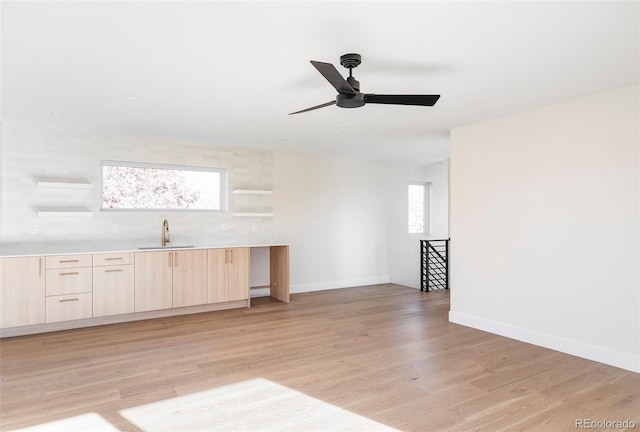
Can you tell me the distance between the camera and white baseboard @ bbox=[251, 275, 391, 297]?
6379 millimetres

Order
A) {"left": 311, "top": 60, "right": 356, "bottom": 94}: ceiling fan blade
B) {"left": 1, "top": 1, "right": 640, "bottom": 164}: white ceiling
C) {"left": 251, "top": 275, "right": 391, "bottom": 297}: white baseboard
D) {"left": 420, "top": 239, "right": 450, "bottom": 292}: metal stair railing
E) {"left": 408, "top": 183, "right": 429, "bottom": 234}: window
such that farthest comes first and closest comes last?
{"left": 408, "top": 183, "right": 429, "bottom": 234}: window
{"left": 420, "top": 239, "right": 450, "bottom": 292}: metal stair railing
{"left": 251, "top": 275, "right": 391, "bottom": 297}: white baseboard
{"left": 311, "top": 60, "right": 356, "bottom": 94}: ceiling fan blade
{"left": 1, "top": 1, "right": 640, "bottom": 164}: white ceiling

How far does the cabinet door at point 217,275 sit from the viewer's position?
5.28m

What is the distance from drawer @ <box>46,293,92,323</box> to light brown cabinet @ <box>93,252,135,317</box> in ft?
0.27

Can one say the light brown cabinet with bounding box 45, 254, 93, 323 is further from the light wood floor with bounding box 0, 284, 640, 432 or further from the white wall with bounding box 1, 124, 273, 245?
the white wall with bounding box 1, 124, 273, 245

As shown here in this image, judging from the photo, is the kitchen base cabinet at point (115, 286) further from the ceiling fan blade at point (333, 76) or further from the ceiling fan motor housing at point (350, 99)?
the ceiling fan blade at point (333, 76)

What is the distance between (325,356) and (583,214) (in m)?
2.80

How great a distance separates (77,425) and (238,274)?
10.4ft

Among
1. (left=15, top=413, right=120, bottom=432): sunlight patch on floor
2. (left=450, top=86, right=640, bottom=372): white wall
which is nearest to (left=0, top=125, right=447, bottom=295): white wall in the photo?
(left=450, top=86, right=640, bottom=372): white wall

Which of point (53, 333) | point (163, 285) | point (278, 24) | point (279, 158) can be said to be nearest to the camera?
A: point (278, 24)

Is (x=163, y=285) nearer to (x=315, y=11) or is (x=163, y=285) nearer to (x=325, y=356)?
(x=325, y=356)

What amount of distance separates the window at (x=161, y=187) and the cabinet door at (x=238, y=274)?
0.98 m

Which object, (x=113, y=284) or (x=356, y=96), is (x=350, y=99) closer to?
(x=356, y=96)

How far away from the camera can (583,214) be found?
3574mm

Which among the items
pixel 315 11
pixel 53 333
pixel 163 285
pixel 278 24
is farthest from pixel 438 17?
pixel 53 333
